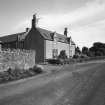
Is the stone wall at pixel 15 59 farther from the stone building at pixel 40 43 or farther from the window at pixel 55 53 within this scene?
the window at pixel 55 53

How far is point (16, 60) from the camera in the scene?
1850 centimetres

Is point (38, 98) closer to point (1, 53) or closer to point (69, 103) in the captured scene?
point (69, 103)

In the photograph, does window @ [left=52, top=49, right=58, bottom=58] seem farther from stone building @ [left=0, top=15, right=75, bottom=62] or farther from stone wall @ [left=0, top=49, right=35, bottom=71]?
stone wall @ [left=0, top=49, right=35, bottom=71]

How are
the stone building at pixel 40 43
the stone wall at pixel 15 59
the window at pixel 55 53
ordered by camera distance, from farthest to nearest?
the window at pixel 55 53 < the stone building at pixel 40 43 < the stone wall at pixel 15 59

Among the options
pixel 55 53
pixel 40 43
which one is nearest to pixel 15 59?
pixel 40 43

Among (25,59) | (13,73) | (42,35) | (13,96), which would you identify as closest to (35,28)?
(42,35)

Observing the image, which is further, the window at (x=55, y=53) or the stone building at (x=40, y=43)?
the window at (x=55, y=53)

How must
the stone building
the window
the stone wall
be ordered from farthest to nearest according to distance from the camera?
the window
the stone building
the stone wall

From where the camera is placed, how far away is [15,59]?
18.4 meters

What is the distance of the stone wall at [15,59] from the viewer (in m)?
A: 16.6

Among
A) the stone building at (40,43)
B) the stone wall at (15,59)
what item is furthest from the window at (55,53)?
the stone wall at (15,59)

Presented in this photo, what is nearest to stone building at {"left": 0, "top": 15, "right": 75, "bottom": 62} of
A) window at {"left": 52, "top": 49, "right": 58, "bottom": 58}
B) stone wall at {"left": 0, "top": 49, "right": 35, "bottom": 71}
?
window at {"left": 52, "top": 49, "right": 58, "bottom": 58}

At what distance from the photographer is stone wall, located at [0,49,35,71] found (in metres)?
16.6

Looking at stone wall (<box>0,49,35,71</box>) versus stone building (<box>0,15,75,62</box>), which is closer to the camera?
stone wall (<box>0,49,35,71</box>)
